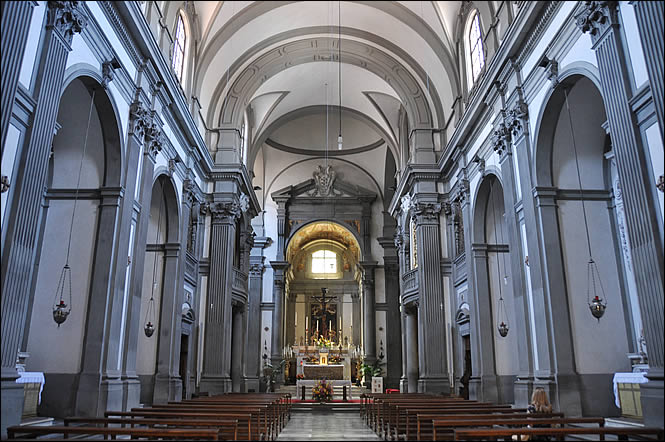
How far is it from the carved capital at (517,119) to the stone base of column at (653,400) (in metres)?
5.70

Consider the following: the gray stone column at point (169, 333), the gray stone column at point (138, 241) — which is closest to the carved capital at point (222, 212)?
the gray stone column at point (169, 333)

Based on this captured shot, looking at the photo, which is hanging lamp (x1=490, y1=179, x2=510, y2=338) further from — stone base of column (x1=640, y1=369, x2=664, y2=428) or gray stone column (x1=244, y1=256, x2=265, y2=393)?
gray stone column (x1=244, y1=256, x2=265, y2=393)

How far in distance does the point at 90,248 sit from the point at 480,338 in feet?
31.2

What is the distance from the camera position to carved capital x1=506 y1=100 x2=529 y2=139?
10266 mm

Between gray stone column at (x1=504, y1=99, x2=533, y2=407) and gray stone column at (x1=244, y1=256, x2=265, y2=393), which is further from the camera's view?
gray stone column at (x1=244, y1=256, x2=265, y2=393)

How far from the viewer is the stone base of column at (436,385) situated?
1560cm

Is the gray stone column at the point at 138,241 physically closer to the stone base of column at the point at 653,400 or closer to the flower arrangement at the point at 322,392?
the flower arrangement at the point at 322,392

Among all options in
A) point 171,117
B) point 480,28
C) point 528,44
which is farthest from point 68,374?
point 480,28

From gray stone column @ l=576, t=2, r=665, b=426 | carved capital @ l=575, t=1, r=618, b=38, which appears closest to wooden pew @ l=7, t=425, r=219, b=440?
gray stone column @ l=576, t=2, r=665, b=426

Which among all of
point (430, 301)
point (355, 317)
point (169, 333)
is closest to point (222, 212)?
point (169, 333)

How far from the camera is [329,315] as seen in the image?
105ft

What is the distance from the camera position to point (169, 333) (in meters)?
13.5

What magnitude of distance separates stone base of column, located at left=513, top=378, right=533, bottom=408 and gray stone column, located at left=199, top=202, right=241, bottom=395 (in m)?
9.07

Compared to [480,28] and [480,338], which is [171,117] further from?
[480,338]
